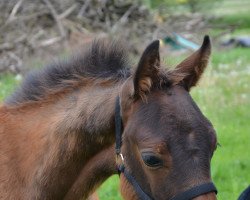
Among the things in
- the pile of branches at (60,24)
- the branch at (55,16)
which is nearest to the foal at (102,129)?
the pile of branches at (60,24)

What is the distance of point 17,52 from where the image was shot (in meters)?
14.8

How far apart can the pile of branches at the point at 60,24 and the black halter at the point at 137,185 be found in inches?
410

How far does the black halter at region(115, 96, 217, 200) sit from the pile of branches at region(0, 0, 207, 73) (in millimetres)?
10406

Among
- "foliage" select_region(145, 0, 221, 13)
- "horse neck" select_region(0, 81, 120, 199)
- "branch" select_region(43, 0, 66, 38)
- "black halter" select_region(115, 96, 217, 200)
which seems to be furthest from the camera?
"foliage" select_region(145, 0, 221, 13)

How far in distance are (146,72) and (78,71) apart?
2.46ft

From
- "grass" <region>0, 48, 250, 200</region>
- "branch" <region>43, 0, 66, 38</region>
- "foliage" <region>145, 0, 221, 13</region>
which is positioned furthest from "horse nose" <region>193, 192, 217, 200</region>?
"foliage" <region>145, 0, 221, 13</region>

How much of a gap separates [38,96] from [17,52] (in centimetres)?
1102

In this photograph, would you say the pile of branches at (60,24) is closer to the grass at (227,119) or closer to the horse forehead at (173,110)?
the grass at (227,119)

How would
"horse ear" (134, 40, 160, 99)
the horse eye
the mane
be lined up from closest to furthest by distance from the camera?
the horse eye
"horse ear" (134, 40, 160, 99)
the mane

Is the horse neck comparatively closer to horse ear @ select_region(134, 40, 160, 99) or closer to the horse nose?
horse ear @ select_region(134, 40, 160, 99)

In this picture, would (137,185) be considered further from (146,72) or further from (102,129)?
(146,72)

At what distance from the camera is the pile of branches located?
14883 millimetres

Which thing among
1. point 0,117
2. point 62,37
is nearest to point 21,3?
point 62,37

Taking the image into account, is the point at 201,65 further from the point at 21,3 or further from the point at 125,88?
the point at 21,3
